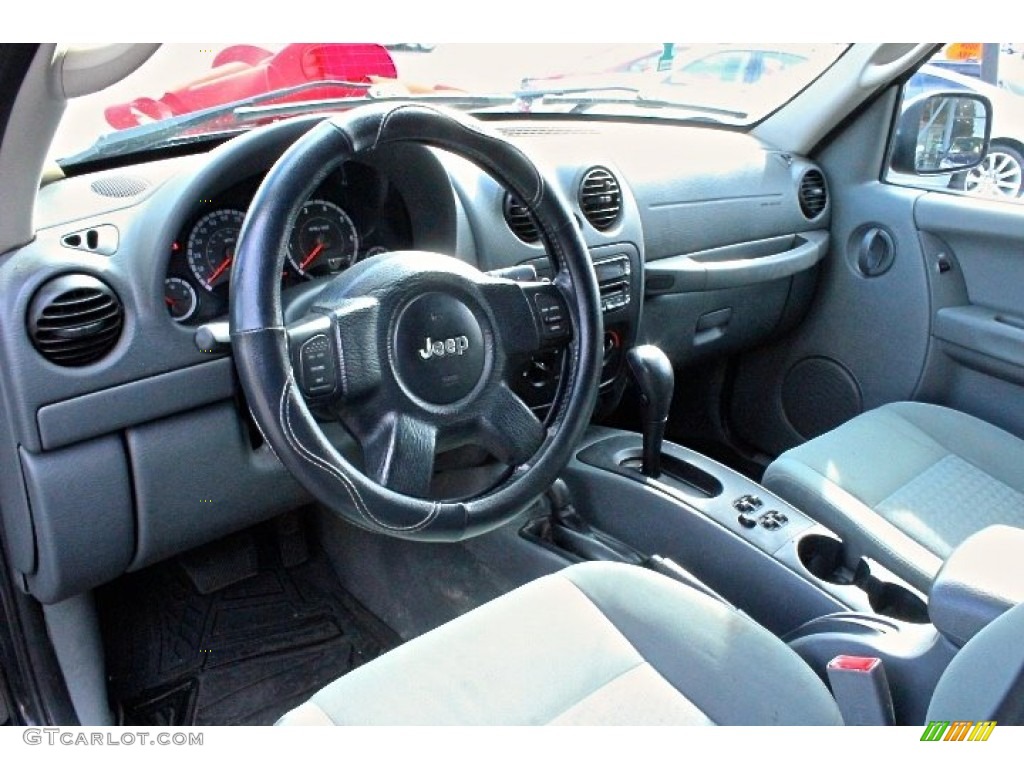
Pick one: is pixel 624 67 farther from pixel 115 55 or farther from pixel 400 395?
pixel 115 55

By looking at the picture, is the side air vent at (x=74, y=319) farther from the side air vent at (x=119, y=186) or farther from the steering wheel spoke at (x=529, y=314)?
the steering wheel spoke at (x=529, y=314)

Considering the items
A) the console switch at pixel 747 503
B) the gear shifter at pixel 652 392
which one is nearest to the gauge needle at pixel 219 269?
the gear shifter at pixel 652 392

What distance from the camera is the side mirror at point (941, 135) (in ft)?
7.99

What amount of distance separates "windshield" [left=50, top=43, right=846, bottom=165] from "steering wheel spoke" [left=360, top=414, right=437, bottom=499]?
512 mm

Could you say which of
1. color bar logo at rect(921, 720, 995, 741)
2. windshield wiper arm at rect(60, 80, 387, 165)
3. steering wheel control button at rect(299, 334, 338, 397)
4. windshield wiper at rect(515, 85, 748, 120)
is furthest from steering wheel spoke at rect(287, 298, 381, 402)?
windshield wiper at rect(515, 85, 748, 120)

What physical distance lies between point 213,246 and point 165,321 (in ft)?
0.45

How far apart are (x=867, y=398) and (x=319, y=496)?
1.76m

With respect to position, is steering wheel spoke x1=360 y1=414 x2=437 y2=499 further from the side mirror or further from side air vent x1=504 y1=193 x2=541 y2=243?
the side mirror

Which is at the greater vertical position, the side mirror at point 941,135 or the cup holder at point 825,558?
the side mirror at point 941,135

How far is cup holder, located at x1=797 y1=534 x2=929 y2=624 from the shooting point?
5.18 ft

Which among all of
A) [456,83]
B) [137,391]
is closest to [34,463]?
[137,391]

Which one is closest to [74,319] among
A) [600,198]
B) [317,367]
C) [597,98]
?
[317,367]

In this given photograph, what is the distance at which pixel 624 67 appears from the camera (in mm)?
1965

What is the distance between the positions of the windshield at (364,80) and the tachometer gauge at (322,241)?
7.6 inches
